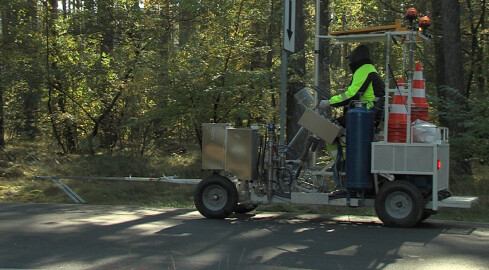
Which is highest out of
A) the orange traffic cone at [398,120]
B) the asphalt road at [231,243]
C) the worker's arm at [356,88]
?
the worker's arm at [356,88]

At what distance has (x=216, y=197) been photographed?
26.2ft

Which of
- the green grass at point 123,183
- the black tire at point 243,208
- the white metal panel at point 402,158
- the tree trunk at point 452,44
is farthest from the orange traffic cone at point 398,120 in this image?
the tree trunk at point 452,44

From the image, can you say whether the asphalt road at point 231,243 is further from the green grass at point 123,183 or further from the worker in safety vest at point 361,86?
the worker in safety vest at point 361,86

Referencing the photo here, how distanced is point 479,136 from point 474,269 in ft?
21.8

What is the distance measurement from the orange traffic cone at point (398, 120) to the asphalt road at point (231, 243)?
4.20ft

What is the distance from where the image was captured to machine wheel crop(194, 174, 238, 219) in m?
7.86

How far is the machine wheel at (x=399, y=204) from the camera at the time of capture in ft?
22.9

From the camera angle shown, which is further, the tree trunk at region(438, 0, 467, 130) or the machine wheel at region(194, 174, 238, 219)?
the tree trunk at region(438, 0, 467, 130)

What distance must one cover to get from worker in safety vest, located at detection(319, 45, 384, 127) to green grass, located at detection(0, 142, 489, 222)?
7.81ft

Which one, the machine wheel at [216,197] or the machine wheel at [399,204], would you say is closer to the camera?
the machine wheel at [399,204]

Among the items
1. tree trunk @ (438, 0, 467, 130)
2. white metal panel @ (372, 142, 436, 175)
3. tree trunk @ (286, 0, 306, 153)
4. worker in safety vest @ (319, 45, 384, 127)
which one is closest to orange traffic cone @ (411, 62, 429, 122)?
worker in safety vest @ (319, 45, 384, 127)

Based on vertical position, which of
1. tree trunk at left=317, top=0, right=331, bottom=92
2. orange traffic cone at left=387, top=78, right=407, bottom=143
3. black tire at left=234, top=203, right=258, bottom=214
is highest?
tree trunk at left=317, top=0, right=331, bottom=92

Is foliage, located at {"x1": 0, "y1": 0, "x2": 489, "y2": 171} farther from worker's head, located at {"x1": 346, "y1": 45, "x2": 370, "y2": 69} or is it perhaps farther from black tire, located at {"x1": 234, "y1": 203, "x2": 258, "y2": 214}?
worker's head, located at {"x1": 346, "y1": 45, "x2": 370, "y2": 69}

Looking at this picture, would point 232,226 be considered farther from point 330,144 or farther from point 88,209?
point 88,209
